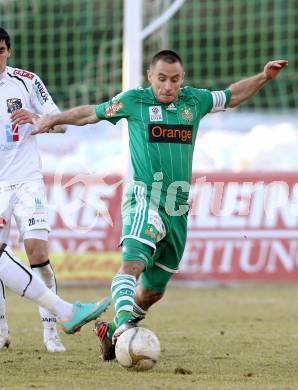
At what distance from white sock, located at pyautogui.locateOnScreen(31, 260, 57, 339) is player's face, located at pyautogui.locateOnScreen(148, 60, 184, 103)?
1740 mm

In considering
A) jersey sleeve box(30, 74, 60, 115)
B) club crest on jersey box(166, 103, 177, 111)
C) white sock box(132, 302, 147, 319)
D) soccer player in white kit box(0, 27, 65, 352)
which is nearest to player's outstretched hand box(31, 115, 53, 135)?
soccer player in white kit box(0, 27, 65, 352)

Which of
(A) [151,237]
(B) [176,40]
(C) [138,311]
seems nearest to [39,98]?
(A) [151,237]

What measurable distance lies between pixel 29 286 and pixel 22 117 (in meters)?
1.32

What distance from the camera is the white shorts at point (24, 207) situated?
324 inches

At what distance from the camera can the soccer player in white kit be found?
826cm

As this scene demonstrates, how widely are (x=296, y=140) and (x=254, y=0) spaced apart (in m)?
4.74

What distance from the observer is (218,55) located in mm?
22328

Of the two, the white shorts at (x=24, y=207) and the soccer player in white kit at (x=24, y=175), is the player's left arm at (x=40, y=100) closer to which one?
→ the soccer player in white kit at (x=24, y=175)

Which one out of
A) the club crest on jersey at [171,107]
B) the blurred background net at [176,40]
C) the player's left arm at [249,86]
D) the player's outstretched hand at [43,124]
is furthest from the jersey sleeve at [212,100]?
the blurred background net at [176,40]

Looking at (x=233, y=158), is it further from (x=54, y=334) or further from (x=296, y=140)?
(x=54, y=334)

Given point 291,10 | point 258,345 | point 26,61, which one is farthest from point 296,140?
point 258,345

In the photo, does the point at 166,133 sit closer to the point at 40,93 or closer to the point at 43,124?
the point at 43,124

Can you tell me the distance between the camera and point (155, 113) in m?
7.76

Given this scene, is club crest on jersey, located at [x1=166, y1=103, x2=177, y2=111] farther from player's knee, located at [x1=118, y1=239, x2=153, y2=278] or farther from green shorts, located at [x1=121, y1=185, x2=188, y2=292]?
player's knee, located at [x1=118, y1=239, x2=153, y2=278]
